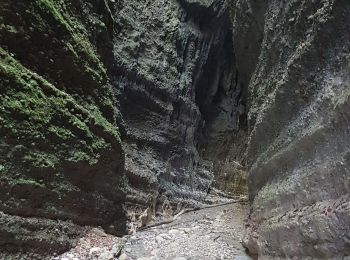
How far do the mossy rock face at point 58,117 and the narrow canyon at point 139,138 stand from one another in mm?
13

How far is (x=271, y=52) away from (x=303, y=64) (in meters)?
1.46

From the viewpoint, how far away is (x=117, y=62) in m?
6.44

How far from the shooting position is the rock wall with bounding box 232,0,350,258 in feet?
8.00

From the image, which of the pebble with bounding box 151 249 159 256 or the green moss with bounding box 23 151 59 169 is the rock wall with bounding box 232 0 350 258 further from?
the green moss with bounding box 23 151 59 169

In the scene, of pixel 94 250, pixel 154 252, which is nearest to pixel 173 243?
pixel 154 252

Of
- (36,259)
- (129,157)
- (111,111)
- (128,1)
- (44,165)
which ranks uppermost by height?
(128,1)

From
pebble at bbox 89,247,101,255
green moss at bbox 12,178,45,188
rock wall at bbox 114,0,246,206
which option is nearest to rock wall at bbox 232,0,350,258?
pebble at bbox 89,247,101,255

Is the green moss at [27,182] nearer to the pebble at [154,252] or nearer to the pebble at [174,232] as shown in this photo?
the pebble at [154,252]

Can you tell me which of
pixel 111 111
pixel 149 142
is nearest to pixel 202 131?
pixel 149 142

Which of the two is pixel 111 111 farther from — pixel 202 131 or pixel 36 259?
pixel 202 131

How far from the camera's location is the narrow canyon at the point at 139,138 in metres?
2.71

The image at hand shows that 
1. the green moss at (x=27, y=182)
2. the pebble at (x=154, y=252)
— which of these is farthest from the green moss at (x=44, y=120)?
the pebble at (x=154, y=252)

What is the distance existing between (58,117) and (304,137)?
2532mm

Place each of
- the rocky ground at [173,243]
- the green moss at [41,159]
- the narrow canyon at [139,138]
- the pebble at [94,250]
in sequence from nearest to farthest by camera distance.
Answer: the narrow canyon at [139,138], the green moss at [41,159], the pebble at [94,250], the rocky ground at [173,243]
